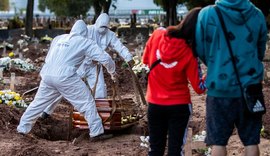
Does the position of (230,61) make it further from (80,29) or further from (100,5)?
(100,5)

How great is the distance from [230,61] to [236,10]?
37 centimetres

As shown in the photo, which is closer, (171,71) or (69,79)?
(171,71)

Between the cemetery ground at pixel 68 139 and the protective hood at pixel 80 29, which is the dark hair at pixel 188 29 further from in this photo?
the protective hood at pixel 80 29

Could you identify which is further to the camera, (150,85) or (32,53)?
(32,53)

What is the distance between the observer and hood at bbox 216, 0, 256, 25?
4805 mm

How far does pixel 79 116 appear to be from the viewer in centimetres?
913

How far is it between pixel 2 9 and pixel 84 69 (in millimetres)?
93538

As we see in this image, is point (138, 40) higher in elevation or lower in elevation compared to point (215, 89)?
lower

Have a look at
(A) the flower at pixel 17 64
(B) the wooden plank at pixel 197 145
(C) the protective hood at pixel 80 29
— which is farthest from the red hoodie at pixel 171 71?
(A) the flower at pixel 17 64

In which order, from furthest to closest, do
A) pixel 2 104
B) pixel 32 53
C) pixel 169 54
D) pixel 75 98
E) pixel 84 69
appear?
pixel 32 53
pixel 84 69
pixel 2 104
pixel 75 98
pixel 169 54

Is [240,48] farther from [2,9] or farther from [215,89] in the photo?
[2,9]

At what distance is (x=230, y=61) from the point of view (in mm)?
4789

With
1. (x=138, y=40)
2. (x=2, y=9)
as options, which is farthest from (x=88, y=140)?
(x=2, y=9)

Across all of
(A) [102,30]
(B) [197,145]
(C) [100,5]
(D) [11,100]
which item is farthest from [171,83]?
(C) [100,5]
